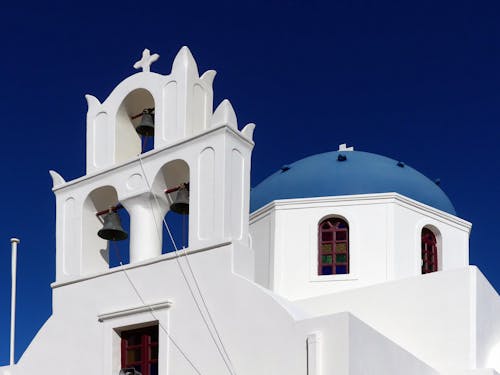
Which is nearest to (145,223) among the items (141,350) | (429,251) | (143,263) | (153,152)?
(143,263)

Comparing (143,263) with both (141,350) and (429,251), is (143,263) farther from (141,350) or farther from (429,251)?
(429,251)

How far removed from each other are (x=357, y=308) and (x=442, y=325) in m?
1.41

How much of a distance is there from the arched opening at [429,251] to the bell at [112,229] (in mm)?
6046

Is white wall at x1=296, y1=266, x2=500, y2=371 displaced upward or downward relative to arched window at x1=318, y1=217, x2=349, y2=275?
downward

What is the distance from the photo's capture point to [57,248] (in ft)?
46.4

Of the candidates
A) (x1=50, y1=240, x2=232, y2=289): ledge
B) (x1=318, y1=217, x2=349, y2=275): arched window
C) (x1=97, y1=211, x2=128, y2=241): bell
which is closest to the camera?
(x1=50, y1=240, x2=232, y2=289): ledge

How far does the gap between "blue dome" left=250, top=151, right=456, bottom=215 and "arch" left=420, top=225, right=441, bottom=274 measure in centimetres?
51

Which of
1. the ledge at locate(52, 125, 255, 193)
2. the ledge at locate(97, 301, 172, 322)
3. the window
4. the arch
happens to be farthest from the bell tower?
the arch

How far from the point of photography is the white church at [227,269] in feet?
37.9

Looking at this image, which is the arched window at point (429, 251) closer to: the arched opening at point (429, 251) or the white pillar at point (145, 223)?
the arched opening at point (429, 251)

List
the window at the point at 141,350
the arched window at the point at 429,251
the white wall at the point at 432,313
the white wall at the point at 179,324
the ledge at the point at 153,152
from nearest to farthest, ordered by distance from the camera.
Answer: the white wall at the point at 179,324
the window at the point at 141,350
the ledge at the point at 153,152
the white wall at the point at 432,313
the arched window at the point at 429,251

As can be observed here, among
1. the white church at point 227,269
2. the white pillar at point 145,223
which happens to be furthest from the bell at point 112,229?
the white pillar at point 145,223

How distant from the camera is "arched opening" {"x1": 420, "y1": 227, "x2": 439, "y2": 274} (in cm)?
1728

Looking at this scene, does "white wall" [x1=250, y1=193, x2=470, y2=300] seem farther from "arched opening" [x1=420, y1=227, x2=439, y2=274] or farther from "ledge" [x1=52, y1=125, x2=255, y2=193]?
"ledge" [x1=52, y1=125, x2=255, y2=193]
